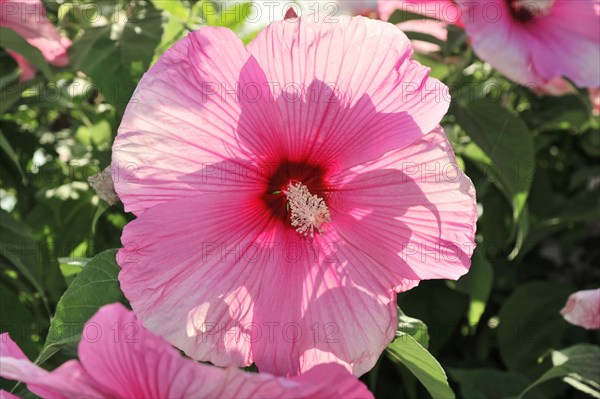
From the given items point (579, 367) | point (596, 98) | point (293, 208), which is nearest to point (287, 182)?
point (293, 208)

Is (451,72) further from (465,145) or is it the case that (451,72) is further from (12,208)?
(12,208)

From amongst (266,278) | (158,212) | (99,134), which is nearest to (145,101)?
(158,212)

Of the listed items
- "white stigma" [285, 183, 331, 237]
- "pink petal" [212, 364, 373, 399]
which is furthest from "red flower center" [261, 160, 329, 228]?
"pink petal" [212, 364, 373, 399]

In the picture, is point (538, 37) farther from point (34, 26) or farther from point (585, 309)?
point (34, 26)

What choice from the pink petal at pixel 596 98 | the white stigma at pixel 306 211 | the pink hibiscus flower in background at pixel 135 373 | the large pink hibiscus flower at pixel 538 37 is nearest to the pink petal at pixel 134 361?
the pink hibiscus flower in background at pixel 135 373

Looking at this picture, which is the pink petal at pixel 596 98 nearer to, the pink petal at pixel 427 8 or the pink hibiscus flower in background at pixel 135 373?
the pink petal at pixel 427 8

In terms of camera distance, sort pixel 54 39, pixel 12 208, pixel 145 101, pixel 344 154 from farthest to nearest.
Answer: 1. pixel 12 208
2. pixel 54 39
3. pixel 344 154
4. pixel 145 101
